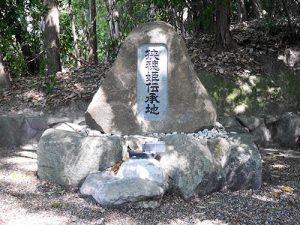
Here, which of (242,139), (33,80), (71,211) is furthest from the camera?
(33,80)

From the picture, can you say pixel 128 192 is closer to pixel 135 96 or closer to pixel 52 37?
pixel 135 96

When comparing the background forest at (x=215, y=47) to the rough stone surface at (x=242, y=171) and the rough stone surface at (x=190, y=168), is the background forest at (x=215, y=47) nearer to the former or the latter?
the rough stone surface at (x=242, y=171)

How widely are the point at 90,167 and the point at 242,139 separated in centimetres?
187

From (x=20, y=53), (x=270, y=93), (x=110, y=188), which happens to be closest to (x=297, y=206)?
(x=110, y=188)

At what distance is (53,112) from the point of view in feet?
24.0

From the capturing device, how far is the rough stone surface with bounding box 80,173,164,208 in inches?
164

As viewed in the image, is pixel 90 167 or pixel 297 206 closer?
pixel 297 206

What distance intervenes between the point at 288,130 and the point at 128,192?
3.95 meters

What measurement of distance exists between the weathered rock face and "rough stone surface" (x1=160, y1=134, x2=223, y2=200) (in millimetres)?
770

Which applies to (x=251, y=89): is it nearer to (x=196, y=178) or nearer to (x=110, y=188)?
(x=196, y=178)

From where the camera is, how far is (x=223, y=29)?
7930mm

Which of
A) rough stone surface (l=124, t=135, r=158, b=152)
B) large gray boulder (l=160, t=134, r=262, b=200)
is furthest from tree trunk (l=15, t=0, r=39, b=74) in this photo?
large gray boulder (l=160, t=134, r=262, b=200)

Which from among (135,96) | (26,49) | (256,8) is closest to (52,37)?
(26,49)

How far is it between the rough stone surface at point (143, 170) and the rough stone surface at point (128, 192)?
7 centimetres
